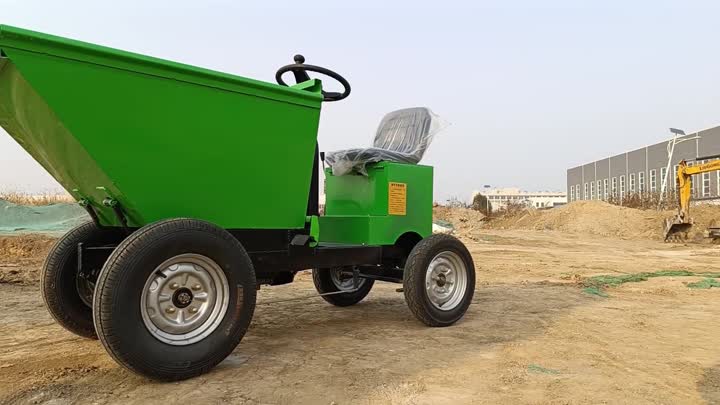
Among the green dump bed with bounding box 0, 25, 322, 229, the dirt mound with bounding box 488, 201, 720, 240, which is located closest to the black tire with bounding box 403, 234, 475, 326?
the green dump bed with bounding box 0, 25, 322, 229

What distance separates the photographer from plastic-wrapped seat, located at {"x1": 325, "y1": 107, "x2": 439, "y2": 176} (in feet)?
16.4

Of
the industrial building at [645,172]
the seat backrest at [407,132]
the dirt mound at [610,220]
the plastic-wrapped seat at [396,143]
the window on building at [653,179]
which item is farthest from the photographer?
the window on building at [653,179]

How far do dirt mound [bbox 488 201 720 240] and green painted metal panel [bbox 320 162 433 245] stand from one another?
63.2 feet

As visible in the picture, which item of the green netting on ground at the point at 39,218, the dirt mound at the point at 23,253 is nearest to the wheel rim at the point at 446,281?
the dirt mound at the point at 23,253

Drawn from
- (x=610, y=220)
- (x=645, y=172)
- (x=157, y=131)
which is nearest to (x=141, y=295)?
(x=157, y=131)

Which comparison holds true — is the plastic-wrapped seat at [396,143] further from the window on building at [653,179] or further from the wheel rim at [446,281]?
the window on building at [653,179]

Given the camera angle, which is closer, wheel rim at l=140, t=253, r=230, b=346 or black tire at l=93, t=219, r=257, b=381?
black tire at l=93, t=219, r=257, b=381

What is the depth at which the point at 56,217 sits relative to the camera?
1323 cm


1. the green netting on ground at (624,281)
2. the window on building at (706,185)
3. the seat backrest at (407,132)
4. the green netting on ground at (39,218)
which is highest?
the window on building at (706,185)

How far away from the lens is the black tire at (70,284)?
12.4 ft

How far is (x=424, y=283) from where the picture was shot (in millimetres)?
4676

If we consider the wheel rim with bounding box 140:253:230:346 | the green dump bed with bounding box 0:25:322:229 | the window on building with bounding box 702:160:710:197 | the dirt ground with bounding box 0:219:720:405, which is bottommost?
the dirt ground with bounding box 0:219:720:405

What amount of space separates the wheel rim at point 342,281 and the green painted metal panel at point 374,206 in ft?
2.76

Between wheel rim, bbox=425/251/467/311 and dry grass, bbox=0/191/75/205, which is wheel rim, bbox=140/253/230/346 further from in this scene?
dry grass, bbox=0/191/75/205
